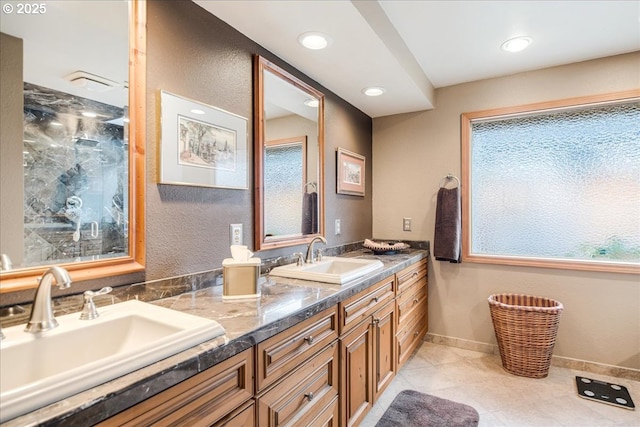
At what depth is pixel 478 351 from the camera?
279 centimetres

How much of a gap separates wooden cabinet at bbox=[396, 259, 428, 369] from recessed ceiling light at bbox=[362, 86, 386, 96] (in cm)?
139

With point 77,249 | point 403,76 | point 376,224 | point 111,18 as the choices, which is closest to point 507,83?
point 403,76

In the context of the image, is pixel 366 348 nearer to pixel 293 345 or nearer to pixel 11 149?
pixel 293 345

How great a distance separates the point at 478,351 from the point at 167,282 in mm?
2610

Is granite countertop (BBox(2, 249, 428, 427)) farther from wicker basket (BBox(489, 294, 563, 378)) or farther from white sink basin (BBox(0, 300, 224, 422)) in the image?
wicker basket (BBox(489, 294, 563, 378))

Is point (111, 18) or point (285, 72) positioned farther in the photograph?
point (285, 72)

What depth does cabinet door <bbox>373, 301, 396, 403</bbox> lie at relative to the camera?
192cm

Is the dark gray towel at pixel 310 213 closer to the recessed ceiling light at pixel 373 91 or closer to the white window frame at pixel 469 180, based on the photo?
the recessed ceiling light at pixel 373 91

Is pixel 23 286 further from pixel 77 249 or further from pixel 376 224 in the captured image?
pixel 376 224

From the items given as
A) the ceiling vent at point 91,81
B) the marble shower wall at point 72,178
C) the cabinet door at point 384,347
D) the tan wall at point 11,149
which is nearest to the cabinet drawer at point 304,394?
the cabinet door at point 384,347

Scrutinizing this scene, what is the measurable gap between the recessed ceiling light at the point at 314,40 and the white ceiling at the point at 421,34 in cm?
3

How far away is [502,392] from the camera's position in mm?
2180

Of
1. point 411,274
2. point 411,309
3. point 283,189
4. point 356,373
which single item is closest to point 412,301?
point 411,309

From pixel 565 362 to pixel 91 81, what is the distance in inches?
135
